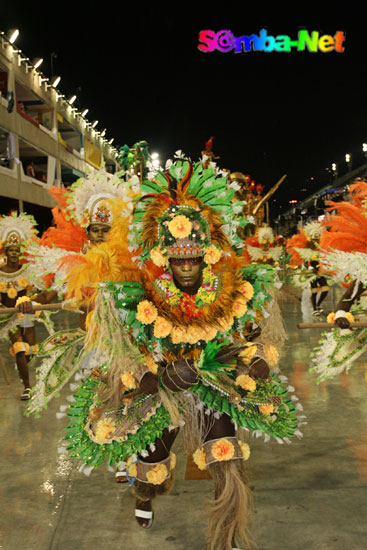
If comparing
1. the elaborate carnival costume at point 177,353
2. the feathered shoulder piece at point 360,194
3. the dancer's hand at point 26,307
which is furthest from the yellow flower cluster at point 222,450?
the feathered shoulder piece at point 360,194

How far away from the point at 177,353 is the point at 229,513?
3.13 ft

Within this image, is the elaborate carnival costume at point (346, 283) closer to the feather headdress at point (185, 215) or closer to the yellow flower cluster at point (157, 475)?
the feather headdress at point (185, 215)

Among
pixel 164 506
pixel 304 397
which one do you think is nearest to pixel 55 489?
pixel 164 506

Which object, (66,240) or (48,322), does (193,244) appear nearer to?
(66,240)

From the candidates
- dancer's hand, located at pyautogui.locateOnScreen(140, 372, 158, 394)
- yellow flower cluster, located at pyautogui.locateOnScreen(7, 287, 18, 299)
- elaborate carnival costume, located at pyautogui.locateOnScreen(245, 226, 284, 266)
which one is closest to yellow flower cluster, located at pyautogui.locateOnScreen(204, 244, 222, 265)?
dancer's hand, located at pyautogui.locateOnScreen(140, 372, 158, 394)

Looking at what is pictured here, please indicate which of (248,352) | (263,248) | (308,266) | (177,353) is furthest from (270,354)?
(263,248)

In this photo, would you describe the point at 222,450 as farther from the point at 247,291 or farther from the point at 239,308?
the point at 247,291

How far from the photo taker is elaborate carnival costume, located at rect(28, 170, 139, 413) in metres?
4.07

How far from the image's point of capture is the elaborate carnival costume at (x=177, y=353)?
3436mm

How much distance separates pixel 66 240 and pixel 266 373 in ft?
8.08

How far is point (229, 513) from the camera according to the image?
3139 millimetres

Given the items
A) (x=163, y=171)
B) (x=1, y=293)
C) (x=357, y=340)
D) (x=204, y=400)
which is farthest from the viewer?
(x=1, y=293)

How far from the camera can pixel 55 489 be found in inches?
165

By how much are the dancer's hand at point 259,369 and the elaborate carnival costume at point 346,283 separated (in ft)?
2.66
